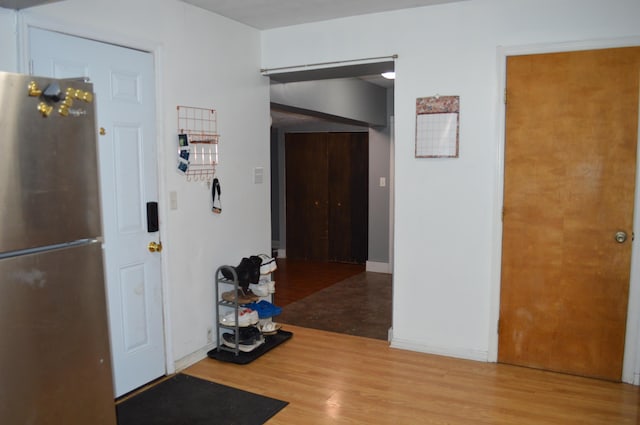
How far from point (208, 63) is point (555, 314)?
2.95 meters

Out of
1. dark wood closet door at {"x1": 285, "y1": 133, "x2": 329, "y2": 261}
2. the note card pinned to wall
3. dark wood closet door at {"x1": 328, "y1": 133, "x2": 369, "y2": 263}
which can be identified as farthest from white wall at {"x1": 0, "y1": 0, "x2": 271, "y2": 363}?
dark wood closet door at {"x1": 285, "y1": 133, "x2": 329, "y2": 261}

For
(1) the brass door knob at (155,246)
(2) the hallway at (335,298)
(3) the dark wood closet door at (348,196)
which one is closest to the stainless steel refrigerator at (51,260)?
(1) the brass door knob at (155,246)

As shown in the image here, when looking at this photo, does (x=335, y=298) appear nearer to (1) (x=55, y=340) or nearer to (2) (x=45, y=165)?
(1) (x=55, y=340)

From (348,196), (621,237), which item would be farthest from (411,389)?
(348,196)

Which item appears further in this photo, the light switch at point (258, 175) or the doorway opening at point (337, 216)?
the doorway opening at point (337, 216)

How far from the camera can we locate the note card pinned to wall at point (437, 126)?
360 centimetres

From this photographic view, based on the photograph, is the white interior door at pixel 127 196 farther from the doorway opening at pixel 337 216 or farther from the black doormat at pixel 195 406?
the doorway opening at pixel 337 216

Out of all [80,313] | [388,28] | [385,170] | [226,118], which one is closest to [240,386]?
[80,313]

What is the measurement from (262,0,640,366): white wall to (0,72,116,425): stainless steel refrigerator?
2406 mm

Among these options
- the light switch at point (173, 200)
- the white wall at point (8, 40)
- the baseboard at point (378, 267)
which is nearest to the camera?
the white wall at point (8, 40)

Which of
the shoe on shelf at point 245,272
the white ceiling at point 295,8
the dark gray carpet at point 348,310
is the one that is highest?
the white ceiling at point 295,8

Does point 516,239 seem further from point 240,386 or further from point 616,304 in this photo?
point 240,386

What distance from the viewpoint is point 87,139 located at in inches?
73.2

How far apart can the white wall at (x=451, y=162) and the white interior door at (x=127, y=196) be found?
1583 millimetres
